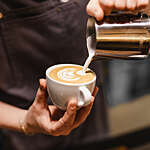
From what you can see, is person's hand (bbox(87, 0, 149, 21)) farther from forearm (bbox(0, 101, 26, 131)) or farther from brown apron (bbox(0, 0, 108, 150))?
forearm (bbox(0, 101, 26, 131))

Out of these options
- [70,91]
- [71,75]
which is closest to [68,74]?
[71,75]

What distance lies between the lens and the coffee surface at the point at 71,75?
75cm

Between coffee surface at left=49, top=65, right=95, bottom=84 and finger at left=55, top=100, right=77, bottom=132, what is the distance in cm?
9

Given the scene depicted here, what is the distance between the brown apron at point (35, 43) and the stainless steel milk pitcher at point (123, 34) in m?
0.35

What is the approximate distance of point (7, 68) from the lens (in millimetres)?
1078

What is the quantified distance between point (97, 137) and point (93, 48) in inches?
39.5

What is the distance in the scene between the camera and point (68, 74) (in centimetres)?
81

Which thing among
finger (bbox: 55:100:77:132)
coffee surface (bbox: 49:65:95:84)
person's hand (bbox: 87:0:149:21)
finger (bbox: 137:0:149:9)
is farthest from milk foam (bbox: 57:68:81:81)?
finger (bbox: 137:0:149:9)

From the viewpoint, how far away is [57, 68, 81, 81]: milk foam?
772 mm

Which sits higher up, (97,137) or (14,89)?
(14,89)

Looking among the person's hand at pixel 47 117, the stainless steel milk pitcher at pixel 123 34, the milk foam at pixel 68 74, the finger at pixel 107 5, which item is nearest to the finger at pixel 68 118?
the person's hand at pixel 47 117

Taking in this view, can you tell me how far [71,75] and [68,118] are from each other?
0.58ft

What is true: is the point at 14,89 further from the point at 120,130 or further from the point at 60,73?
the point at 120,130

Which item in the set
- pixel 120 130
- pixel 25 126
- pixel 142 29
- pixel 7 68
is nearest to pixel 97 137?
pixel 120 130
